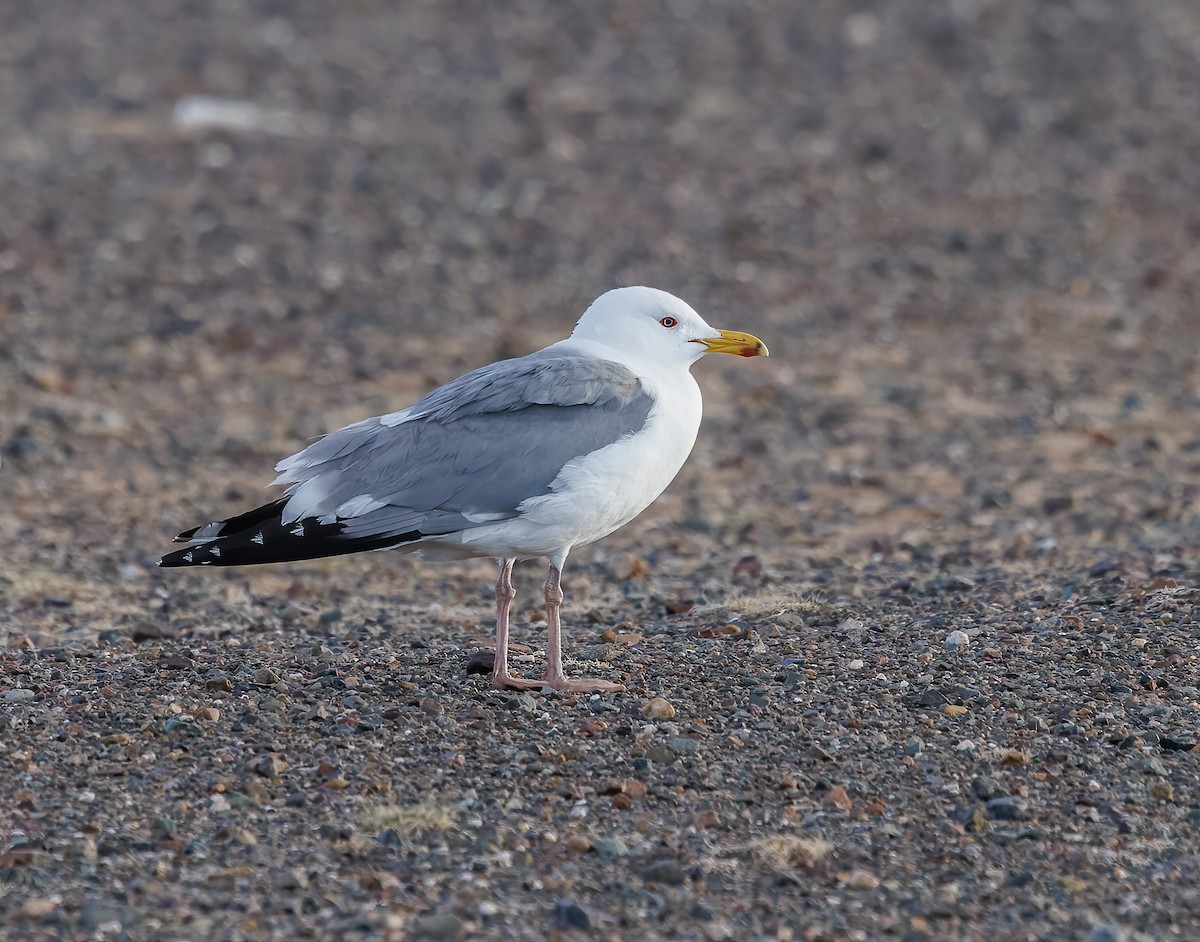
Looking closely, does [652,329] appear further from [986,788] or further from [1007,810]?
[1007,810]

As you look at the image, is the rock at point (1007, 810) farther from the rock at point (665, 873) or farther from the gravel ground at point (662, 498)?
the rock at point (665, 873)

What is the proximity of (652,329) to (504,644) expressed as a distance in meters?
Answer: 1.39

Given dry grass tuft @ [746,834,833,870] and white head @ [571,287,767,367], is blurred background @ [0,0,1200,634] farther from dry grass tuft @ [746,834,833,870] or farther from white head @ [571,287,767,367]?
dry grass tuft @ [746,834,833,870]

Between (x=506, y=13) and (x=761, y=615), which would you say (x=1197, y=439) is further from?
(x=506, y=13)

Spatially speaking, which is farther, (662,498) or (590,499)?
(662,498)

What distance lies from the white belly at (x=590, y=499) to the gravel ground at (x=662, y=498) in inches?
23.7

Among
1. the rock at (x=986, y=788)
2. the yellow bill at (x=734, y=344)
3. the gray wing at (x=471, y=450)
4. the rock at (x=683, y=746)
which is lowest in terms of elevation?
the rock at (x=986, y=788)

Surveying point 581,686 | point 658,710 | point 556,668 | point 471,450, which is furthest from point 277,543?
point 658,710

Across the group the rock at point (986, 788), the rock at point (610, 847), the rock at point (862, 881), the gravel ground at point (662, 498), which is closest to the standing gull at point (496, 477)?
the gravel ground at point (662, 498)

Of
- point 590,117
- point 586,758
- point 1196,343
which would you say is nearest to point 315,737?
point 586,758

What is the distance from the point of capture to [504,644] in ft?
21.3

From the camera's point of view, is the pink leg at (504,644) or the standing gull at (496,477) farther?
the pink leg at (504,644)

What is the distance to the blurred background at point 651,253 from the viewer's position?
10148mm

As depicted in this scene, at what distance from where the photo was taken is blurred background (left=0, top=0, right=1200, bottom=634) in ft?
33.3
